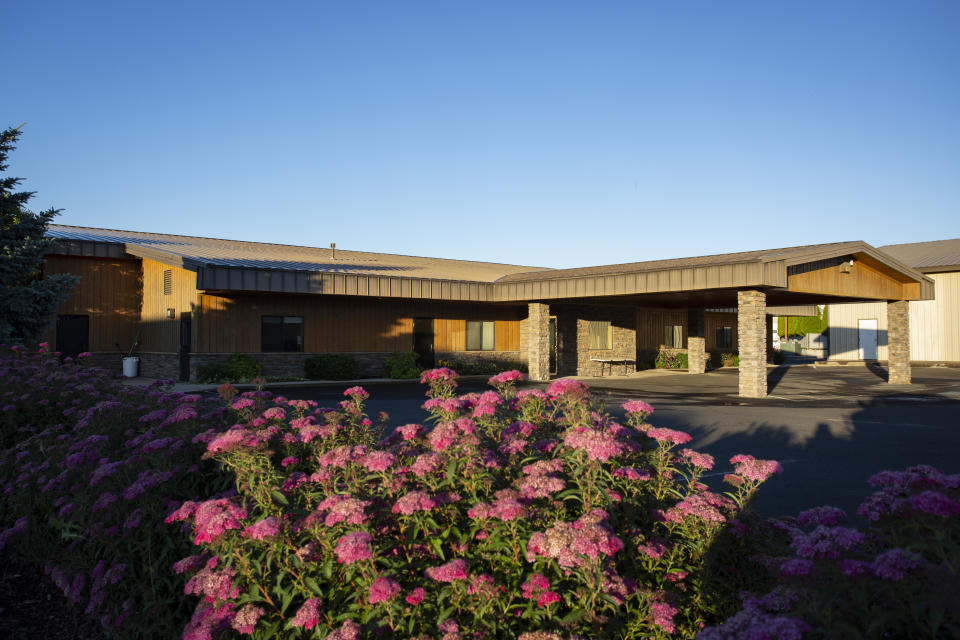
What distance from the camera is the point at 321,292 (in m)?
20.7

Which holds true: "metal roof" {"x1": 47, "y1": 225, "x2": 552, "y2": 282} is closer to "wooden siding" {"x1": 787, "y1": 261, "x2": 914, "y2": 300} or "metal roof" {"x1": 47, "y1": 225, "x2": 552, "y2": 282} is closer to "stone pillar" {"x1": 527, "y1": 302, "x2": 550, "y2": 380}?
"stone pillar" {"x1": 527, "y1": 302, "x2": 550, "y2": 380}

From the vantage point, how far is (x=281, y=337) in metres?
22.8

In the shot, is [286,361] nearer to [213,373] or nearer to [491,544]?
[213,373]

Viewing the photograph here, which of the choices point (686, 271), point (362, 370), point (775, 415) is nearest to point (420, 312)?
point (362, 370)

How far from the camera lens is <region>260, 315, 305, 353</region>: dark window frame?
22.4 meters

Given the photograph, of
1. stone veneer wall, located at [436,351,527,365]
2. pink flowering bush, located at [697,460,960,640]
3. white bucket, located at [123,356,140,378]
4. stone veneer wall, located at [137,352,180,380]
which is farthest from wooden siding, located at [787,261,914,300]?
white bucket, located at [123,356,140,378]

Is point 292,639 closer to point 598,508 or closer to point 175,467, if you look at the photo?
point 598,508

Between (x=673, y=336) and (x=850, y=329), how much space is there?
1370cm

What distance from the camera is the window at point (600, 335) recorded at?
27.5 m

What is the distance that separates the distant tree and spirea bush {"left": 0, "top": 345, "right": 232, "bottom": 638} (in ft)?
30.6

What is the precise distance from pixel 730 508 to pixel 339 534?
223cm

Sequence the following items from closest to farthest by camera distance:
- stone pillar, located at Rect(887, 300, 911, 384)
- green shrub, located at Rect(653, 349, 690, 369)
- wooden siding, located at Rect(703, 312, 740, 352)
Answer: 1. stone pillar, located at Rect(887, 300, 911, 384)
2. green shrub, located at Rect(653, 349, 690, 369)
3. wooden siding, located at Rect(703, 312, 740, 352)

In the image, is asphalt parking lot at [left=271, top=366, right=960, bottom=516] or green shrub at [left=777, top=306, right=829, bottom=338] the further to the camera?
green shrub at [left=777, top=306, right=829, bottom=338]

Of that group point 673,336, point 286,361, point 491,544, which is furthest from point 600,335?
point 491,544
